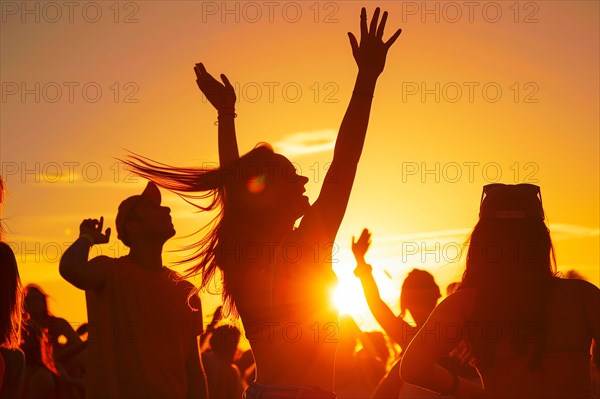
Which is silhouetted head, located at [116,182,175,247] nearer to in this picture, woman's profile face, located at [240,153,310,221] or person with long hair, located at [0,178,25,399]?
person with long hair, located at [0,178,25,399]

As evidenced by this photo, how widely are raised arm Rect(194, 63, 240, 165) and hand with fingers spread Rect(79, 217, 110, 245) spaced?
2.03 meters

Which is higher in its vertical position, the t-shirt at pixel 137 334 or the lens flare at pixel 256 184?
the lens flare at pixel 256 184

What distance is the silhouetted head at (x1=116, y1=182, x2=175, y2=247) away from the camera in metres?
7.10

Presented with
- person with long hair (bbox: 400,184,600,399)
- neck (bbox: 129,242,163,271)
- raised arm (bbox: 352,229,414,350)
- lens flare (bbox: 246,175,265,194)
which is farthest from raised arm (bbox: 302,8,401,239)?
neck (bbox: 129,242,163,271)

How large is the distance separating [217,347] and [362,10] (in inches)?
323

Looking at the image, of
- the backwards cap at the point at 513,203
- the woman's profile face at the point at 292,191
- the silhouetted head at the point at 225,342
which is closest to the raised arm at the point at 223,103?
the woman's profile face at the point at 292,191

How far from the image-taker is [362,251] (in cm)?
607

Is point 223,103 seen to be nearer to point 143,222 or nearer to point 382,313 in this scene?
point 382,313

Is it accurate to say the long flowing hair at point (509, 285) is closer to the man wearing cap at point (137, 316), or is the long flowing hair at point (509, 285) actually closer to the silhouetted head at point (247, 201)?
the silhouetted head at point (247, 201)

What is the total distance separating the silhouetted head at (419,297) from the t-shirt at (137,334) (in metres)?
1.80

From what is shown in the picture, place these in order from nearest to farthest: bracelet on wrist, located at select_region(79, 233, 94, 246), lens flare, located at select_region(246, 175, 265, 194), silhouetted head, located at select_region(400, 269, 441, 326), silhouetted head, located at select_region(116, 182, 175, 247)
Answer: lens flare, located at select_region(246, 175, 265, 194), bracelet on wrist, located at select_region(79, 233, 94, 246), silhouetted head, located at select_region(116, 182, 175, 247), silhouetted head, located at select_region(400, 269, 441, 326)

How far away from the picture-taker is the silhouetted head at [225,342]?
1155cm

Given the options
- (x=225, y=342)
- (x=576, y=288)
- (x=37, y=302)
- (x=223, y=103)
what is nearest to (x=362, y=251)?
(x=223, y=103)

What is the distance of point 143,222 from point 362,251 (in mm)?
1875
